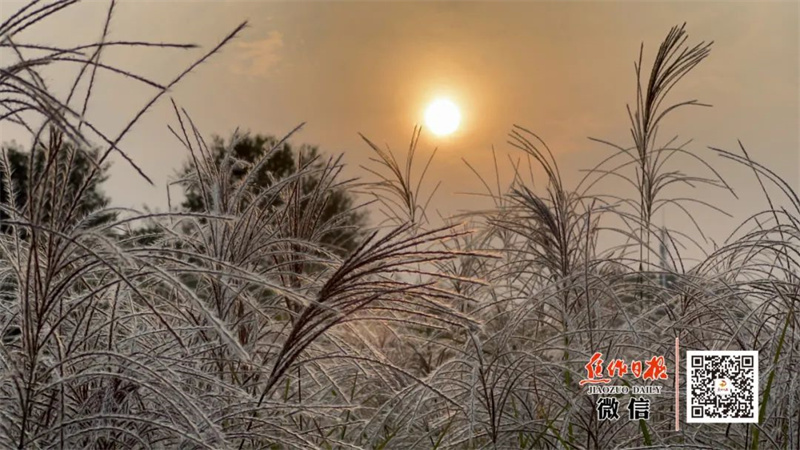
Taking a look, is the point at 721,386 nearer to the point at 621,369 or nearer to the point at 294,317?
the point at 621,369

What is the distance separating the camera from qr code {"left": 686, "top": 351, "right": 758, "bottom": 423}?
2.52 m

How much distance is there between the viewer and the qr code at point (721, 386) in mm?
2518

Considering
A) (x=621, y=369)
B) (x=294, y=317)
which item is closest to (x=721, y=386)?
(x=621, y=369)

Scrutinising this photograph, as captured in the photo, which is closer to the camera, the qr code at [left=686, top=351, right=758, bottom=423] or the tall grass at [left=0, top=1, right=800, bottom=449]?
the tall grass at [left=0, top=1, right=800, bottom=449]

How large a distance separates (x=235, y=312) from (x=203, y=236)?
0.33 metres

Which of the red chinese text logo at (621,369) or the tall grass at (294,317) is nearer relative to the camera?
the tall grass at (294,317)

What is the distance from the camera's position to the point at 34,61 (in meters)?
1.47

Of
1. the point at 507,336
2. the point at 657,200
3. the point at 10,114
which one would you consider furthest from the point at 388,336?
the point at 10,114

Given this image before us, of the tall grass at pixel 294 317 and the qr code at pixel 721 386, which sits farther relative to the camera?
the qr code at pixel 721 386

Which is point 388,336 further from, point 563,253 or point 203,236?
point 203,236

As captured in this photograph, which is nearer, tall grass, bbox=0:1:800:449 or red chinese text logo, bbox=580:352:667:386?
tall grass, bbox=0:1:800:449

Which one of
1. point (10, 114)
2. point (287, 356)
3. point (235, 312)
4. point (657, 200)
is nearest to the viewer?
point (10, 114)

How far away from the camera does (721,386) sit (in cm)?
251

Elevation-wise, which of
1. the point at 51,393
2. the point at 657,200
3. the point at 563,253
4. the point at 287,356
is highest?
the point at 657,200
